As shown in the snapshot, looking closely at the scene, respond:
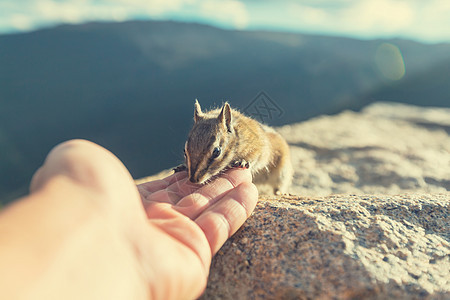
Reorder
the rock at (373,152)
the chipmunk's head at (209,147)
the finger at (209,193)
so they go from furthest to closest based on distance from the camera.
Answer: the rock at (373,152) < the chipmunk's head at (209,147) < the finger at (209,193)

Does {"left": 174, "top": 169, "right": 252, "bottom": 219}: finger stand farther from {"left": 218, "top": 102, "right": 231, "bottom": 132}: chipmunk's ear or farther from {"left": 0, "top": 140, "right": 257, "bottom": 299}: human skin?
{"left": 218, "top": 102, "right": 231, "bottom": 132}: chipmunk's ear

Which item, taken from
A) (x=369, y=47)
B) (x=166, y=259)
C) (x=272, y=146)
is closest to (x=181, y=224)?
(x=166, y=259)

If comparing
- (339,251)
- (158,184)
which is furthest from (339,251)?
(158,184)

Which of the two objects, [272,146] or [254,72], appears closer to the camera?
[272,146]

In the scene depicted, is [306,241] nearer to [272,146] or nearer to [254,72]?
[272,146]

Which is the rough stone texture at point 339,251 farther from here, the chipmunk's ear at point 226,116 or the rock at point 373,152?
the rock at point 373,152

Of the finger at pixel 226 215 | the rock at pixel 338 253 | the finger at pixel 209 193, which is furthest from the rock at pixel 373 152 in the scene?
the finger at pixel 226 215
